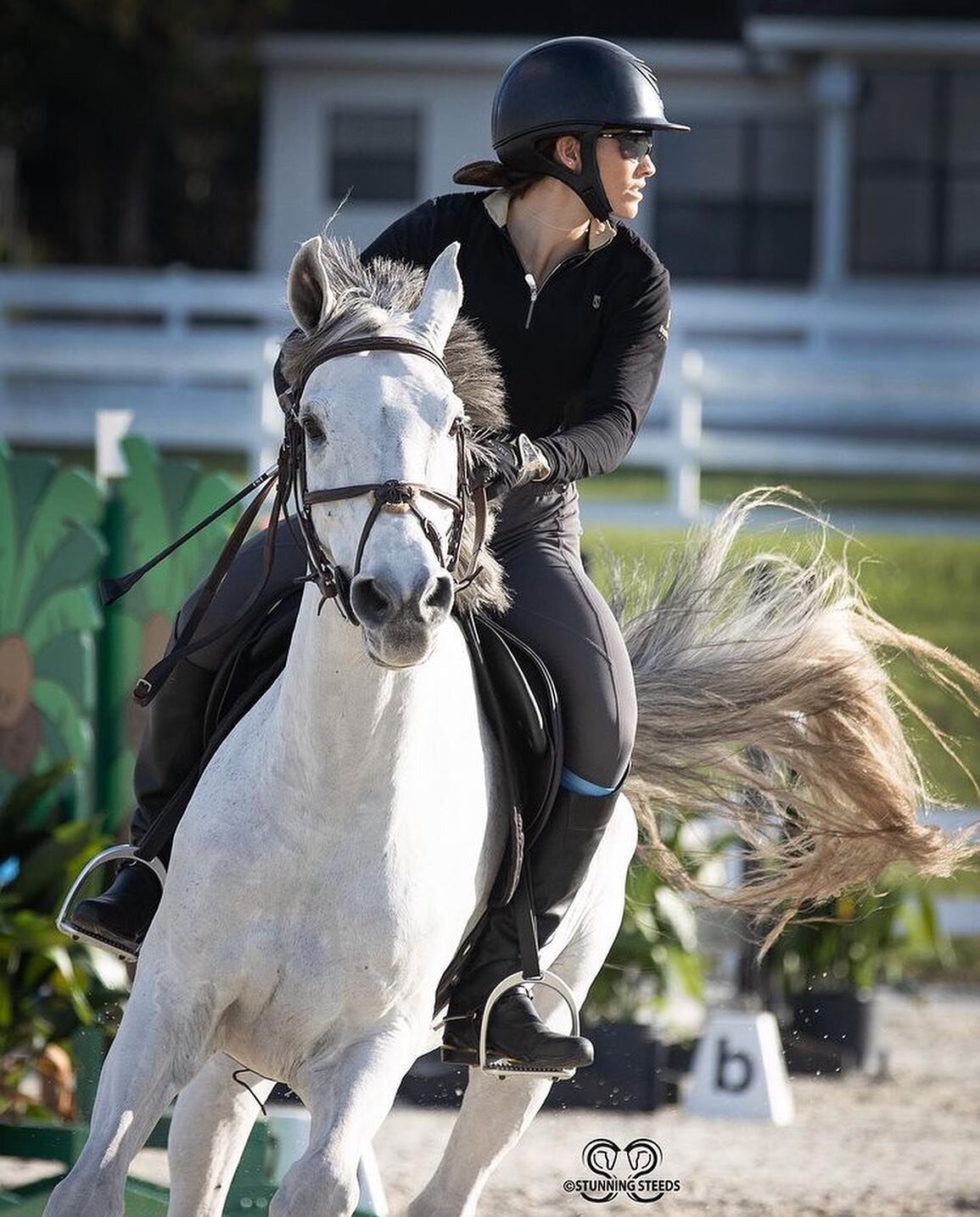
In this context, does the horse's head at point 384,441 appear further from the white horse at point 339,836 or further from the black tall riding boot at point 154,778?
the black tall riding boot at point 154,778

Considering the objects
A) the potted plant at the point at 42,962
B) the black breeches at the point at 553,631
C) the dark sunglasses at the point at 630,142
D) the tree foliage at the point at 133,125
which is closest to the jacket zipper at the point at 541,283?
the dark sunglasses at the point at 630,142

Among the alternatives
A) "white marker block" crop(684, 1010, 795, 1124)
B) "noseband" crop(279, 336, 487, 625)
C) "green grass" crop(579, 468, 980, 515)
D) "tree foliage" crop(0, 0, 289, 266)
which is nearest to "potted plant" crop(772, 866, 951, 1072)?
"white marker block" crop(684, 1010, 795, 1124)

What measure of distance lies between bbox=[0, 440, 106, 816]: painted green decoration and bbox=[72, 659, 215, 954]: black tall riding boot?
257cm

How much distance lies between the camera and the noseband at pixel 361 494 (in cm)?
319

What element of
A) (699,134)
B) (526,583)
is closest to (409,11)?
(699,134)

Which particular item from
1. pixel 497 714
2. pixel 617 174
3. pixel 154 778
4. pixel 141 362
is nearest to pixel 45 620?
pixel 154 778

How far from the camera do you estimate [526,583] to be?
425cm

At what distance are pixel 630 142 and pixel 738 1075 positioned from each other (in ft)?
12.5

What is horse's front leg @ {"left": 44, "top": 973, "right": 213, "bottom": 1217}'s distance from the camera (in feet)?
11.2

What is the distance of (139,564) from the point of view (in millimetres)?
6988

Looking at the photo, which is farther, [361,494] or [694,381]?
[694,381]

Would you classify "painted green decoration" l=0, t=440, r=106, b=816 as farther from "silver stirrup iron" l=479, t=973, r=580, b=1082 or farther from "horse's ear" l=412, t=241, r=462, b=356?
"horse's ear" l=412, t=241, r=462, b=356

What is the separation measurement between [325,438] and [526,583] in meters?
1.01

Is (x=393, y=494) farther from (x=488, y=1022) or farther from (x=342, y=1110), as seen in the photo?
(x=488, y=1022)
